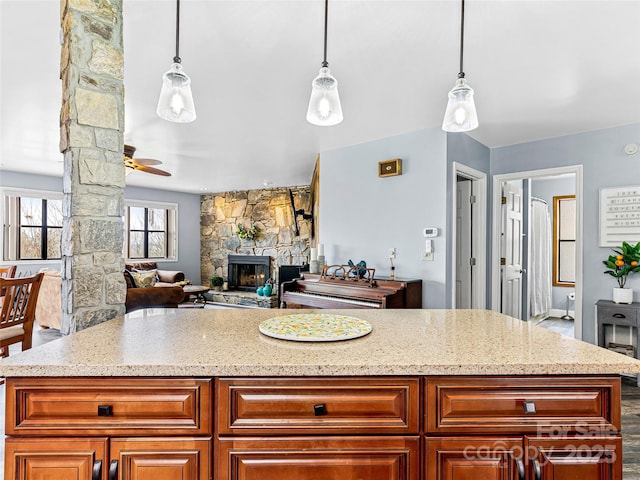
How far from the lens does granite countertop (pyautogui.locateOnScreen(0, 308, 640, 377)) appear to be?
3.44 feet

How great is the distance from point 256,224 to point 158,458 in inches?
274

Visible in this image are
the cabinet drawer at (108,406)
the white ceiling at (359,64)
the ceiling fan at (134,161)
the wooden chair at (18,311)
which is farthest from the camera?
the ceiling fan at (134,161)

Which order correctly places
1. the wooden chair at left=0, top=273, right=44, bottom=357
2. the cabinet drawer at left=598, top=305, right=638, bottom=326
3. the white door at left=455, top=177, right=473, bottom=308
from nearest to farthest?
the wooden chair at left=0, top=273, right=44, bottom=357 < the cabinet drawer at left=598, top=305, right=638, bottom=326 < the white door at left=455, top=177, right=473, bottom=308

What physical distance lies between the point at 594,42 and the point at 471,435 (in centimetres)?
233

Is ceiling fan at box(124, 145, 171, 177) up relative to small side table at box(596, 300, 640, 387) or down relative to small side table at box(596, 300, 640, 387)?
up

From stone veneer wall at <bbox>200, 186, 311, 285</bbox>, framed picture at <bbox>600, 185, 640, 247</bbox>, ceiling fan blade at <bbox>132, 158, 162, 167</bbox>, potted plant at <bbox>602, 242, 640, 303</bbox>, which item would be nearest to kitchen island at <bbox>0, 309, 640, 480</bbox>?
potted plant at <bbox>602, 242, 640, 303</bbox>

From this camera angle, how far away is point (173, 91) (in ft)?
4.56

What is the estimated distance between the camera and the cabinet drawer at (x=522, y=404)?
1082mm

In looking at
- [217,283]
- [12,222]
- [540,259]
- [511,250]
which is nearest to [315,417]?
[511,250]

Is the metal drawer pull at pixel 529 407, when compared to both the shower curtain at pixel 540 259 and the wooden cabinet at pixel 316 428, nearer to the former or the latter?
the wooden cabinet at pixel 316 428

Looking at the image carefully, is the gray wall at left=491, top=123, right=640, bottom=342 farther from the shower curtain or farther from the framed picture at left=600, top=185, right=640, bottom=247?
the shower curtain

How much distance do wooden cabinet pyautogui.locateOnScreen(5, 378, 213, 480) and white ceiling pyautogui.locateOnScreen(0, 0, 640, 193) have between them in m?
1.78

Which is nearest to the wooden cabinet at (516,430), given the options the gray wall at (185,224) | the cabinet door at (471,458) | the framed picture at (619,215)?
the cabinet door at (471,458)

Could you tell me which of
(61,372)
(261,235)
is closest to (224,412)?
(61,372)
